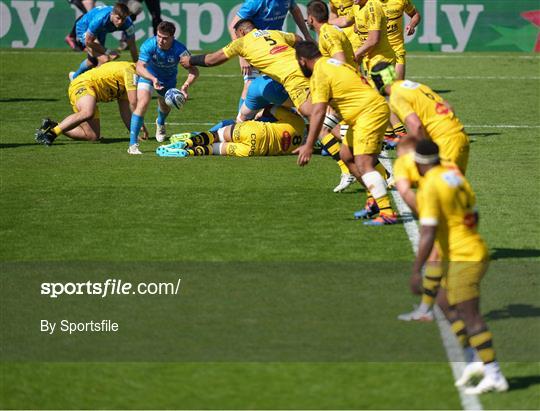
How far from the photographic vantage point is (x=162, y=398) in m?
7.51

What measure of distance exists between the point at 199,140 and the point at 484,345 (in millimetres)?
9746

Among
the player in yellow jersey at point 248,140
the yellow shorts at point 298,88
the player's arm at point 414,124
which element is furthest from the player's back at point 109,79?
the player's arm at point 414,124

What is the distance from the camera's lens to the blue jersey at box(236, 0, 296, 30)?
1855 centimetres

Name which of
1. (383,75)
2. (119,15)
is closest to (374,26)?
(119,15)

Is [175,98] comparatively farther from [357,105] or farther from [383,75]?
[383,75]

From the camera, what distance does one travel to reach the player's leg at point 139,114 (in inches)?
Result: 661

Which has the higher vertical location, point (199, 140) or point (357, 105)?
point (357, 105)

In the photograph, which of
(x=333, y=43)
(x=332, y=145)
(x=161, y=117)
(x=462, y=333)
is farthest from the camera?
(x=161, y=117)

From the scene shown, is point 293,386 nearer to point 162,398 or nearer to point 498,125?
point 162,398

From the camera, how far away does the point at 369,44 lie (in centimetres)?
1673

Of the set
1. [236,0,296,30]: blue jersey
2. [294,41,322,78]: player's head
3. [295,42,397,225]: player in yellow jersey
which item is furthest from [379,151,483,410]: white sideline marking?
[236,0,296,30]: blue jersey

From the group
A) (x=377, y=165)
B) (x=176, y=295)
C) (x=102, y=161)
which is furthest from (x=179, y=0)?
(x=176, y=295)

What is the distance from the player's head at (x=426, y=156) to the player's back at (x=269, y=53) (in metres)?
7.10

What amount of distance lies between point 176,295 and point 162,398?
7.88ft
